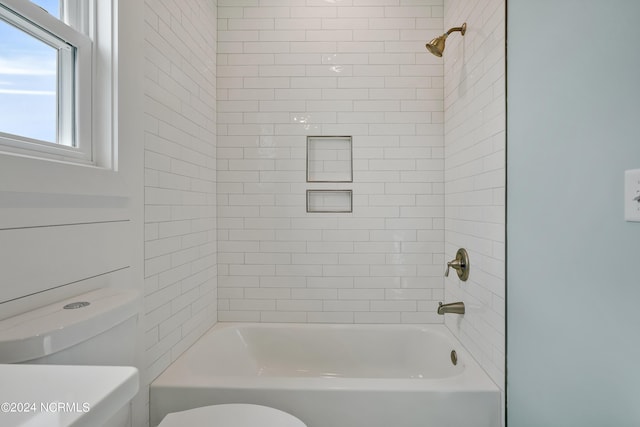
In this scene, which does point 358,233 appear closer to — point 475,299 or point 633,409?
point 475,299

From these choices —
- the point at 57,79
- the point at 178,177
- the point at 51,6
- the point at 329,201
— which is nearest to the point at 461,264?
→ the point at 329,201

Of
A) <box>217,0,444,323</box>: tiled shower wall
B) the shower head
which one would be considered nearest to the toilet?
<box>217,0,444,323</box>: tiled shower wall

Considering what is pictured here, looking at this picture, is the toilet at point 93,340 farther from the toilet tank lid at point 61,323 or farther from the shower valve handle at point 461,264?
the shower valve handle at point 461,264

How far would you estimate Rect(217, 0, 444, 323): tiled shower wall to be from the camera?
93.7 inches

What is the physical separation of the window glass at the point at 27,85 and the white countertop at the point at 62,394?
74 centimetres

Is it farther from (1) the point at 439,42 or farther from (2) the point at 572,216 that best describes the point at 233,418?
(1) the point at 439,42

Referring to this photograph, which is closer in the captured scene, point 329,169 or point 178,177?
point 178,177

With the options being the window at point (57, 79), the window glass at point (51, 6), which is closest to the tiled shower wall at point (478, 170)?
the window at point (57, 79)

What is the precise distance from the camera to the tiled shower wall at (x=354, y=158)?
2.38m

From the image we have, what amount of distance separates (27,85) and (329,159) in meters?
1.67

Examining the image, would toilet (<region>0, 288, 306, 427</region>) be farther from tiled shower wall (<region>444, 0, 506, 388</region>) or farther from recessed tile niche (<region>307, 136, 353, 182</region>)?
recessed tile niche (<region>307, 136, 353, 182</region>)

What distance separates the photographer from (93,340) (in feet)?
3.11

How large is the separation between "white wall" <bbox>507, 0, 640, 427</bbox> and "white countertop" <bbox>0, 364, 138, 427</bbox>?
3.63 feet

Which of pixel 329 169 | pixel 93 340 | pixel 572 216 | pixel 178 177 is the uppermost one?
pixel 329 169
